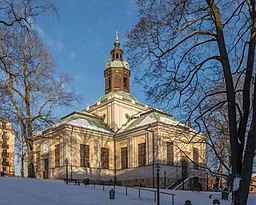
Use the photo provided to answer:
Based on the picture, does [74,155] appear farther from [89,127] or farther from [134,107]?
[134,107]

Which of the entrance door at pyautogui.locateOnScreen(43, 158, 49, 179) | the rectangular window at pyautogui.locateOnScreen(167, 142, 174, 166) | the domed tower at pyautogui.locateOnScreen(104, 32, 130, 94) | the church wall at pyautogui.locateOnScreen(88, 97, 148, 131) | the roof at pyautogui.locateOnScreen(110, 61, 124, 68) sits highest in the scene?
the roof at pyautogui.locateOnScreen(110, 61, 124, 68)

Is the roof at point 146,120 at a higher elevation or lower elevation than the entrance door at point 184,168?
higher

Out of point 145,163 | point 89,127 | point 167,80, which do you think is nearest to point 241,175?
point 167,80

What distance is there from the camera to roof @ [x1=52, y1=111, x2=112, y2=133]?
43969 millimetres

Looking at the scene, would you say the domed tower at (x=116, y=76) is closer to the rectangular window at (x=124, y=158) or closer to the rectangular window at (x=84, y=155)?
the rectangular window at (x=124, y=158)

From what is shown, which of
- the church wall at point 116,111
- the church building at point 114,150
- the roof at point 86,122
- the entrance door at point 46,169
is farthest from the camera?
the church wall at point 116,111

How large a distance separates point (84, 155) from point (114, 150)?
5.33 metres

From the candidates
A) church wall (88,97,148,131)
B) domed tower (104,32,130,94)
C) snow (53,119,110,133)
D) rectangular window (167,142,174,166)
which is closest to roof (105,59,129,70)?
domed tower (104,32,130,94)

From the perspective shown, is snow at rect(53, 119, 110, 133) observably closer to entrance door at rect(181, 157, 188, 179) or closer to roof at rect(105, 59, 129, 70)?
entrance door at rect(181, 157, 188, 179)

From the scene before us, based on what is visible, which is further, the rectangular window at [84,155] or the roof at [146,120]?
the roof at [146,120]

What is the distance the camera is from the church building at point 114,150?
1604 inches

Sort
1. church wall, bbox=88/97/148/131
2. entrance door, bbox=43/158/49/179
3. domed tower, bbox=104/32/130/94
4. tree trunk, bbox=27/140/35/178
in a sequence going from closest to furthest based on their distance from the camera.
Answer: tree trunk, bbox=27/140/35/178 → entrance door, bbox=43/158/49/179 → church wall, bbox=88/97/148/131 → domed tower, bbox=104/32/130/94

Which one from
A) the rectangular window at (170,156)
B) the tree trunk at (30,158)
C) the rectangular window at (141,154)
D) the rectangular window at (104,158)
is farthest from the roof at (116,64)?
the tree trunk at (30,158)

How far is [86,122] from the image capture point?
4622cm
